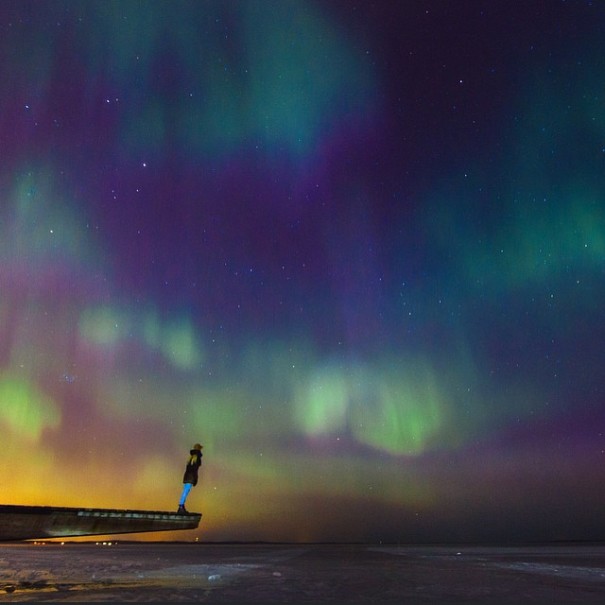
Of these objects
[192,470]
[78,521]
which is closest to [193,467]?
[192,470]

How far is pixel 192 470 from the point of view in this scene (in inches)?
611

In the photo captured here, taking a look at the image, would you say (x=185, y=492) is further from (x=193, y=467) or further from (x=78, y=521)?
(x=78, y=521)

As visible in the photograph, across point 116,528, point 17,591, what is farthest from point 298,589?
point 17,591

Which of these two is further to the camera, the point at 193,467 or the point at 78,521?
the point at 193,467

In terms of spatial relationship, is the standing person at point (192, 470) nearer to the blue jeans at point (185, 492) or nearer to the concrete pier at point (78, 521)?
the blue jeans at point (185, 492)

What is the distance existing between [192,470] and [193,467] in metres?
0.09

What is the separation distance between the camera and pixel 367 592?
34.4 ft

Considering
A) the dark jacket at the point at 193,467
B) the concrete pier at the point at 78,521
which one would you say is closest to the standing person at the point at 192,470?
the dark jacket at the point at 193,467

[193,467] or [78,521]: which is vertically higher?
[193,467]

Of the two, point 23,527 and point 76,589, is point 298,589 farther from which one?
point 23,527

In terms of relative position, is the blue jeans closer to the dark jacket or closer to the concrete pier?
the dark jacket

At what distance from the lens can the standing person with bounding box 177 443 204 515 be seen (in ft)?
50.1

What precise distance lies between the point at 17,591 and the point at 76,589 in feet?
3.42

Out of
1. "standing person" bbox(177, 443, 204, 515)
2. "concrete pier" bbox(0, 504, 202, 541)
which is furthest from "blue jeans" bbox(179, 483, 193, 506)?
"concrete pier" bbox(0, 504, 202, 541)
